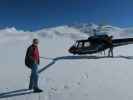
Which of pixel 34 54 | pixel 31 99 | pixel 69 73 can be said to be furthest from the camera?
pixel 69 73

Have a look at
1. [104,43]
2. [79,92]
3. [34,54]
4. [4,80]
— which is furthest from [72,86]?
[104,43]

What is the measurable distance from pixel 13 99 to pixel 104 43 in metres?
16.8

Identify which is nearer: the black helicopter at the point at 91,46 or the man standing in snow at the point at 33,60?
the man standing in snow at the point at 33,60

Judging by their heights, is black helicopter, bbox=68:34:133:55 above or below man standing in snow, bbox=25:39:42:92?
above

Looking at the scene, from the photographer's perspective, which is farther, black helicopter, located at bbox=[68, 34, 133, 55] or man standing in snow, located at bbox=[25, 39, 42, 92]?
black helicopter, located at bbox=[68, 34, 133, 55]

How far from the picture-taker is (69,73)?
45.4ft

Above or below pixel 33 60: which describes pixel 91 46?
above

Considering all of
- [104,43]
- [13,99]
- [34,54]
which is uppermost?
[104,43]

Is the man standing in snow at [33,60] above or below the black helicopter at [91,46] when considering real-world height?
below

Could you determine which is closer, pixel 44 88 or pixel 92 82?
pixel 44 88

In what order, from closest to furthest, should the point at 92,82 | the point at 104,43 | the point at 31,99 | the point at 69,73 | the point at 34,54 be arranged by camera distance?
1. the point at 31,99
2. the point at 34,54
3. the point at 92,82
4. the point at 69,73
5. the point at 104,43

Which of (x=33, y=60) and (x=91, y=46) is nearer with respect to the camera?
(x=33, y=60)

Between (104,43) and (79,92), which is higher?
(104,43)

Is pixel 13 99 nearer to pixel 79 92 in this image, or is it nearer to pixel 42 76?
pixel 79 92
